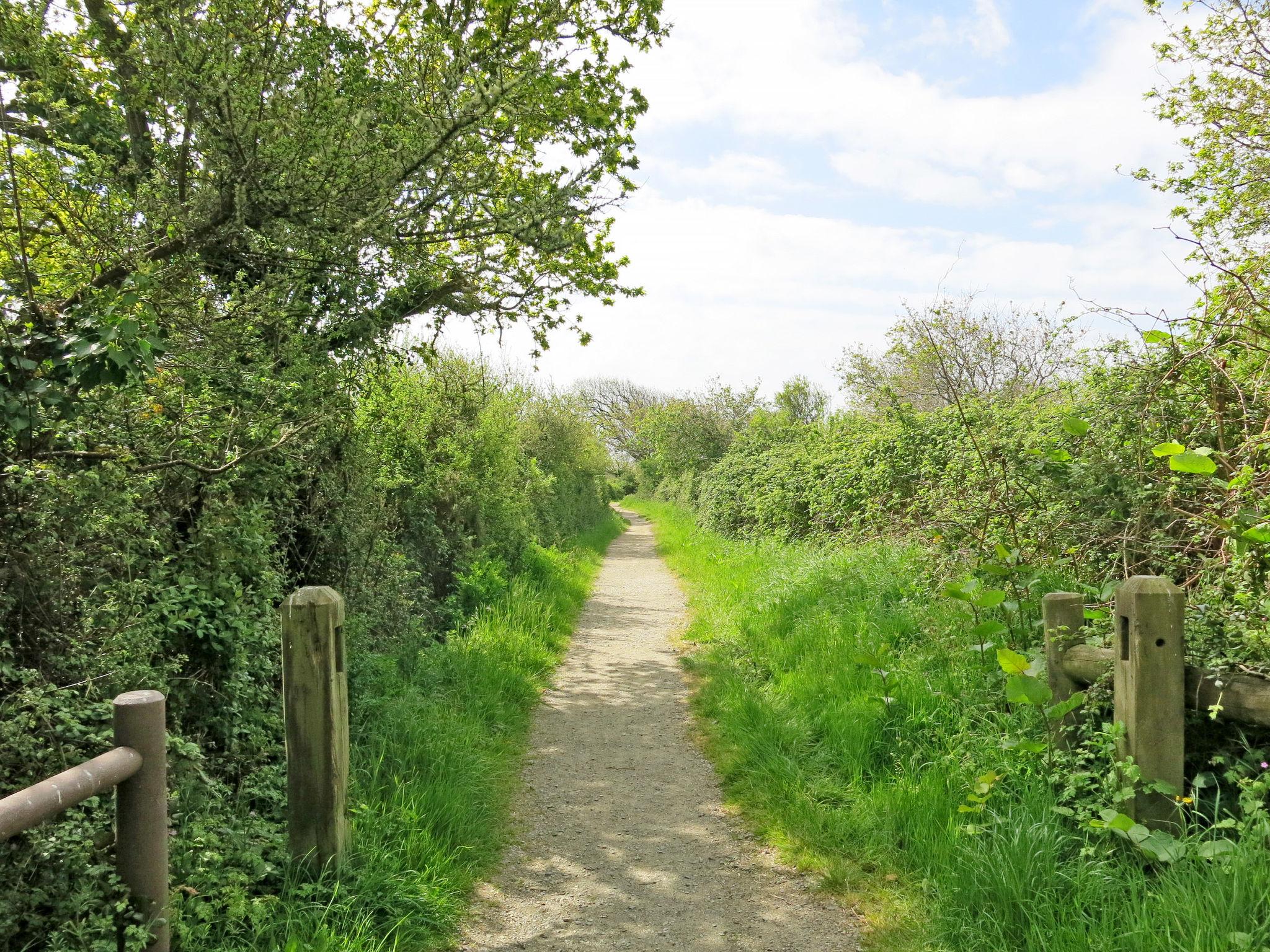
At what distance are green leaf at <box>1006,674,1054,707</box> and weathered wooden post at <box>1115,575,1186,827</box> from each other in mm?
334

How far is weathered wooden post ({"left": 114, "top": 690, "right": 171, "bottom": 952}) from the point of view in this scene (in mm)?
2334

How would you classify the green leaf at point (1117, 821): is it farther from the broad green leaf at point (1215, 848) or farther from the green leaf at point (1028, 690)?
the green leaf at point (1028, 690)

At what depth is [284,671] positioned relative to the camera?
3.48 metres

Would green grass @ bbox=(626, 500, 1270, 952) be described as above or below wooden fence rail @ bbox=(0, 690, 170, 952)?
below

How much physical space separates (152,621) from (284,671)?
0.60 meters

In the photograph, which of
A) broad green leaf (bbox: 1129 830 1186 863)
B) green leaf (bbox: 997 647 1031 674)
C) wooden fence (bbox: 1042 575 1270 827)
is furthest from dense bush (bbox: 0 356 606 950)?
wooden fence (bbox: 1042 575 1270 827)

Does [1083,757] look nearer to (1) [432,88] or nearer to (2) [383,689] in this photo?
(2) [383,689]

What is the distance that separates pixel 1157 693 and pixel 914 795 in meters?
1.43

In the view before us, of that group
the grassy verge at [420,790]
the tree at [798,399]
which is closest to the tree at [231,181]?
the grassy verge at [420,790]

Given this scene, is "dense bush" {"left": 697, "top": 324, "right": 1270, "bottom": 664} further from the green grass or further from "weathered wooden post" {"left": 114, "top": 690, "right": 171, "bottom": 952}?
"weathered wooden post" {"left": 114, "top": 690, "right": 171, "bottom": 952}

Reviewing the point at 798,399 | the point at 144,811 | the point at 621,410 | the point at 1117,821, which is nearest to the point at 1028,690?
the point at 1117,821

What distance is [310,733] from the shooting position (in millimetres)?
3473

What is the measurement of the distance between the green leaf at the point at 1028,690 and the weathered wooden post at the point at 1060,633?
0.46m

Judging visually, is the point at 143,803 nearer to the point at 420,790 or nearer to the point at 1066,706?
the point at 420,790
